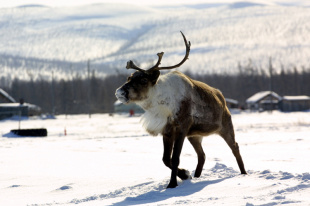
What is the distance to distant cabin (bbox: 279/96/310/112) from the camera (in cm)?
8188

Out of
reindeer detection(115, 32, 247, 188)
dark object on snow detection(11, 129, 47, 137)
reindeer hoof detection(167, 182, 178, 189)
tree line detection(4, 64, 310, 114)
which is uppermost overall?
reindeer detection(115, 32, 247, 188)

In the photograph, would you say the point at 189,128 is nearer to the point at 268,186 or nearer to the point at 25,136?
the point at 268,186

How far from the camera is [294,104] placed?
83.8m

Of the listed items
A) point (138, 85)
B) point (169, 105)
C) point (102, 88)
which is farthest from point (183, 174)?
point (102, 88)

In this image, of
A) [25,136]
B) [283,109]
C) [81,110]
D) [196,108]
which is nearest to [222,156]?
[196,108]

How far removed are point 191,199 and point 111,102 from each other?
116 m

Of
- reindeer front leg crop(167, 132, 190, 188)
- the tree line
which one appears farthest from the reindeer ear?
the tree line

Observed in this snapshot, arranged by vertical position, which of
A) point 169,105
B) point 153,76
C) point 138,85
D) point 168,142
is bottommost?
point 168,142

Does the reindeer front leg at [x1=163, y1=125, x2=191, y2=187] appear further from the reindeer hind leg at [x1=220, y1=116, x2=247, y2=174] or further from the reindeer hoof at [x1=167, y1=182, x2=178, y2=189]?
the reindeer hind leg at [x1=220, y1=116, x2=247, y2=174]

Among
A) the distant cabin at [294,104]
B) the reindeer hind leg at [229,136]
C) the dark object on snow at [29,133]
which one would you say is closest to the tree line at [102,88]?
the distant cabin at [294,104]

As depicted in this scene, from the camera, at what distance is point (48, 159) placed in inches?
495

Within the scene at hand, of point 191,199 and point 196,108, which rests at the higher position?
point 196,108

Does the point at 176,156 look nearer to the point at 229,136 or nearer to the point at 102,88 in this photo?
the point at 229,136

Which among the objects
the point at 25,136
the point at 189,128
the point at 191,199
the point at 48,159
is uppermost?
the point at 189,128
